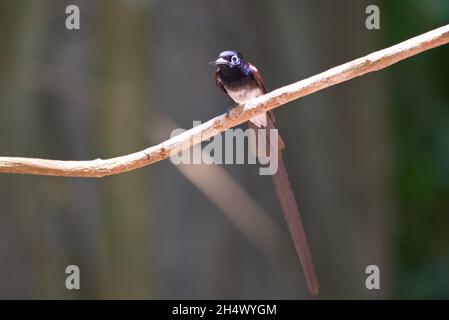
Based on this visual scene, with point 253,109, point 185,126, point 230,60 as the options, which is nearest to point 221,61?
point 230,60

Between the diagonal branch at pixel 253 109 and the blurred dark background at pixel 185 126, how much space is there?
172cm

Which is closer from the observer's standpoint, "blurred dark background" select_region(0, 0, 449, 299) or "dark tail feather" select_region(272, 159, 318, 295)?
"dark tail feather" select_region(272, 159, 318, 295)

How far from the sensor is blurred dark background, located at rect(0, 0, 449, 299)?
4.27m

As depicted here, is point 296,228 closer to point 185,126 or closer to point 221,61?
point 221,61

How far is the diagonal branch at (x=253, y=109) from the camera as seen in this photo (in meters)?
2.42

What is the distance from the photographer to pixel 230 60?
10.6 ft

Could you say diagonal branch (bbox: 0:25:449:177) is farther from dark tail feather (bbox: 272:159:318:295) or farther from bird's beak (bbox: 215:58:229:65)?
bird's beak (bbox: 215:58:229:65)

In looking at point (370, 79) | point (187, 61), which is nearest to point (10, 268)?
point (187, 61)

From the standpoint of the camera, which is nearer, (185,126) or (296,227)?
(296,227)

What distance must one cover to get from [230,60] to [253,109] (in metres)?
0.76

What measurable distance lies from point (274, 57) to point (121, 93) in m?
1.09

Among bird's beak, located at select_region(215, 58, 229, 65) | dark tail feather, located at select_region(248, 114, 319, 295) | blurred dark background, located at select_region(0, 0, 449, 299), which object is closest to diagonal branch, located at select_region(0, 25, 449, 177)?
dark tail feather, located at select_region(248, 114, 319, 295)

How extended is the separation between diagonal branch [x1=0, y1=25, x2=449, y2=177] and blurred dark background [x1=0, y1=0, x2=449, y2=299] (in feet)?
5.63

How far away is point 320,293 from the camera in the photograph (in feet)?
15.2
